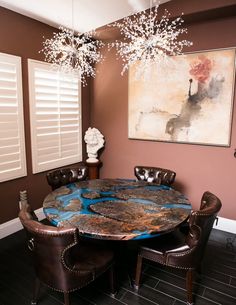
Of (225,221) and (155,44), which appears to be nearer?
(155,44)

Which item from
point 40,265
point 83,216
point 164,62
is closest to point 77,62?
point 164,62

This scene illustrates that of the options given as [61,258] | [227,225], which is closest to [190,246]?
[61,258]

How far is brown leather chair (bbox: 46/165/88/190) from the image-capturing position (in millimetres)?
2799

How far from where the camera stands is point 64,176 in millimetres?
2938

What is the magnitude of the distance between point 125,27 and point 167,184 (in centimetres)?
208

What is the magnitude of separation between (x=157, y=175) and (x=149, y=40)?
5.08ft

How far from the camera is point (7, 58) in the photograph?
2836 millimetres

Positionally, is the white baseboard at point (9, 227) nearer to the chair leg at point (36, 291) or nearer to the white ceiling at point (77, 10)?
the chair leg at point (36, 291)

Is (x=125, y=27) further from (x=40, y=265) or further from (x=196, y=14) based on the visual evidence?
(x=40, y=265)

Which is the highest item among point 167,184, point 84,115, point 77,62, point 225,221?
point 77,62

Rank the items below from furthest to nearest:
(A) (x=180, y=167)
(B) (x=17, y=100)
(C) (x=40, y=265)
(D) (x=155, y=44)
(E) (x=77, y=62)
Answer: (A) (x=180, y=167)
(B) (x=17, y=100)
(E) (x=77, y=62)
(D) (x=155, y=44)
(C) (x=40, y=265)

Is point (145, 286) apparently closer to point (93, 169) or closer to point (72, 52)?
point (93, 169)

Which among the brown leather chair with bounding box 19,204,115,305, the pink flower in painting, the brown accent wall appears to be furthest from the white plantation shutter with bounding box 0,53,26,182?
the pink flower in painting

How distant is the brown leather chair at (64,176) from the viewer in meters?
2.80
